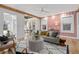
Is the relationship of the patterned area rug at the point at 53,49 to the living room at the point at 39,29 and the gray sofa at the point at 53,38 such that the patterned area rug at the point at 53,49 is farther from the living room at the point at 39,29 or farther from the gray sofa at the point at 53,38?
the gray sofa at the point at 53,38

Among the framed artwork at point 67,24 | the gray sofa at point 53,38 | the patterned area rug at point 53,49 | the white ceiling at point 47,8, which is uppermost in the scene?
the white ceiling at point 47,8

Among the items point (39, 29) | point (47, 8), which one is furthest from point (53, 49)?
point (47, 8)

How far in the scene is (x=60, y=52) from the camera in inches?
94.9

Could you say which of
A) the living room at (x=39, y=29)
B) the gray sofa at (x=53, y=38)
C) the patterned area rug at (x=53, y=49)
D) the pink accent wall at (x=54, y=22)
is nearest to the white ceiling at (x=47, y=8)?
the living room at (x=39, y=29)

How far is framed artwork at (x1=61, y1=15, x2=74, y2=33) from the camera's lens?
2383mm

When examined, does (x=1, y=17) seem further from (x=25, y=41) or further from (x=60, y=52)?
(x=60, y=52)

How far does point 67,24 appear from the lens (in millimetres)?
2457

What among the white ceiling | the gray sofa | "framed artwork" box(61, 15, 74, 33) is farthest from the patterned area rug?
the white ceiling

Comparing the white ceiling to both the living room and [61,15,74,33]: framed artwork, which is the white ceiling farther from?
[61,15,74,33]: framed artwork

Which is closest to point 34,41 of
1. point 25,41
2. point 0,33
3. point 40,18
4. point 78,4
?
point 25,41

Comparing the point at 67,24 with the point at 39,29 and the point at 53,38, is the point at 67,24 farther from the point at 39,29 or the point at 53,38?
the point at 39,29

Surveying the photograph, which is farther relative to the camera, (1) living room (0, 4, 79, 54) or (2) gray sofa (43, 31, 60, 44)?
(2) gray sofa (43, 31, 60, 44)

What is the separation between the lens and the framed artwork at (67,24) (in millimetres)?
2383

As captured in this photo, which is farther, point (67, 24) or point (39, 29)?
point (39, 29)
